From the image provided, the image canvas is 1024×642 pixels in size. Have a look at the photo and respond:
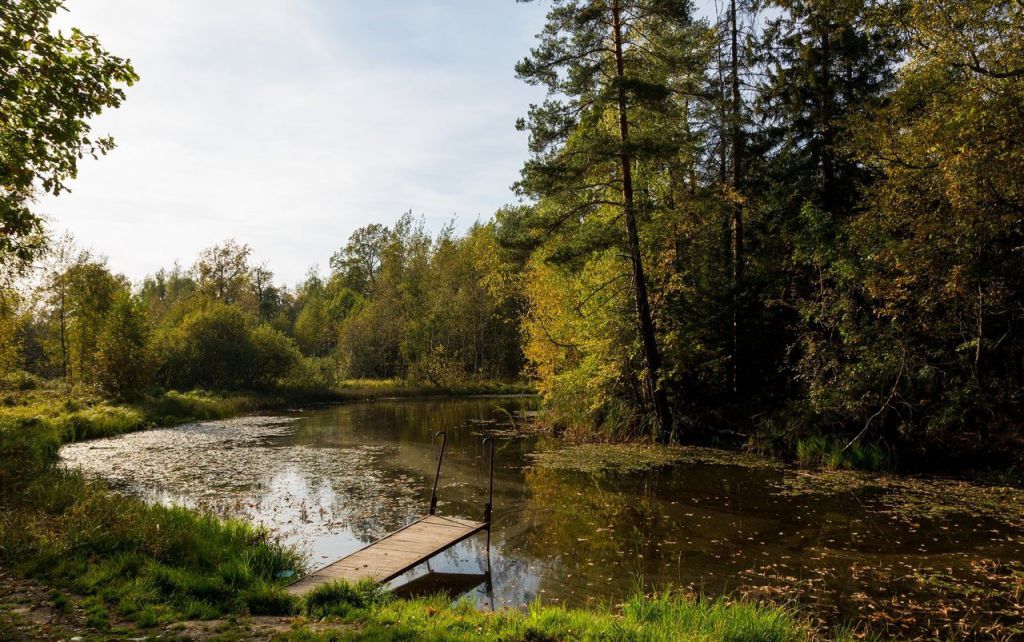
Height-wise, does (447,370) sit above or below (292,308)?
below

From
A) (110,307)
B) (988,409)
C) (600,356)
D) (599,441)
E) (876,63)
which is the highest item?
(876,63)

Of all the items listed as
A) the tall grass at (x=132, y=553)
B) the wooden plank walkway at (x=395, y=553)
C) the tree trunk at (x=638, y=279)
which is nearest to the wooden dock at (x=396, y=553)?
the wooden plank walkway at (x=395, y=553)

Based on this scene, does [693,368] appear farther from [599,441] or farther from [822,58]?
[822,58]

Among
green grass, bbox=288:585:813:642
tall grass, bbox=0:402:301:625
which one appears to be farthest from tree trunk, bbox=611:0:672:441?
tall grass, bbox=0:402:301:625

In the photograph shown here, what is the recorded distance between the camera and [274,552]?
7910 millimetres

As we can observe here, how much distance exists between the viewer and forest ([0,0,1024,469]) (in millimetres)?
11180

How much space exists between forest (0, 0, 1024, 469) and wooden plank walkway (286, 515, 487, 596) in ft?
22.8

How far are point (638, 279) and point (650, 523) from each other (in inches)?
358

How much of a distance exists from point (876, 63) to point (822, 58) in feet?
5.04

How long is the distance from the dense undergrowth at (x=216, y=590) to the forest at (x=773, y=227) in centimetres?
421

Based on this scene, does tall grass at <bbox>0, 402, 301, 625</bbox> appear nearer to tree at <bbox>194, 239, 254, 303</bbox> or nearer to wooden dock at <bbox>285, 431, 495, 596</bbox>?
wooden dock at <bbox>285, 431, 495, 596</bbox>

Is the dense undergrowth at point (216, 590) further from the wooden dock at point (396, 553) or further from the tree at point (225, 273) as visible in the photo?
the tree at point (225, 273)

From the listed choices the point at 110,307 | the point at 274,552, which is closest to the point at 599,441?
the point at 274,552

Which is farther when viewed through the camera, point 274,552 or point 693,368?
point 693,368
